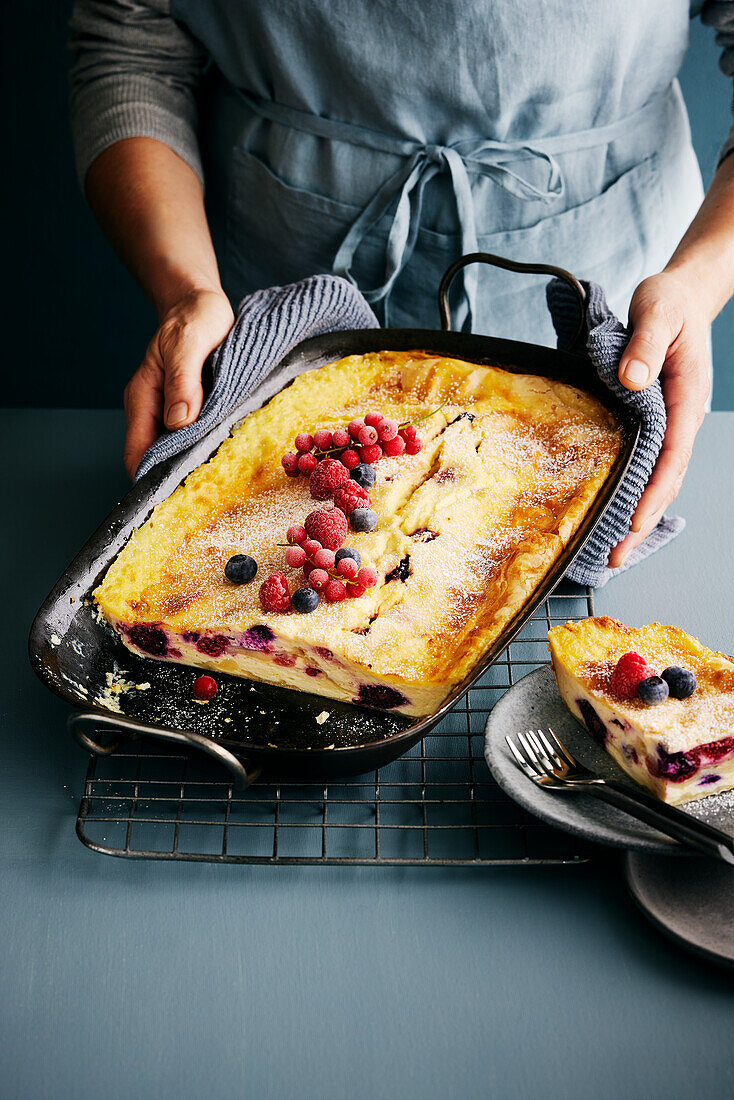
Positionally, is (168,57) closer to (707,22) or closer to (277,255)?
(277,255)

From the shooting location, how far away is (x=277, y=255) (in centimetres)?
239

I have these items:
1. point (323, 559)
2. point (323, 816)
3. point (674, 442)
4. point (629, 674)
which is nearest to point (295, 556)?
point (323, 559)

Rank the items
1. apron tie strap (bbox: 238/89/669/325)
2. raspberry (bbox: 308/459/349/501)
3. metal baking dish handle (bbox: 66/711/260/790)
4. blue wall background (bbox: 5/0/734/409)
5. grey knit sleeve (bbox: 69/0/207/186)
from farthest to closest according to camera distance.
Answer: blue wall background (bbox: 5/0/734/409) → grey knit sleeve (bbox: 69/0/207/186) → apron tie strap (bbox: 238/89/669/325) → raspberry (bbox: 308/459/349/501) → metal baking dish handle (bbox: 66/711/260/790)

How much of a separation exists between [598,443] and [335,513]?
51 cm


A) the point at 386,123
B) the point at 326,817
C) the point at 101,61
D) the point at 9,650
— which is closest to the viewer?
the point at 326,817

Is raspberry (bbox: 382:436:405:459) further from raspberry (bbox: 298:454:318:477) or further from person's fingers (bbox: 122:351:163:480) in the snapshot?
person's fingers (bbox: 122:351:163:480)

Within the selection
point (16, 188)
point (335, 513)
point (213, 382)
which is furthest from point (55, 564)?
point (16, 188)

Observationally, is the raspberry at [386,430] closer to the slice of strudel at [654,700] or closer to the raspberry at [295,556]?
the raspberry at [295,556]

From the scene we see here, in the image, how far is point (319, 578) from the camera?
1.54 meters

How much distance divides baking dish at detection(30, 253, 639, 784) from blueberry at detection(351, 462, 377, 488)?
1.00 feet

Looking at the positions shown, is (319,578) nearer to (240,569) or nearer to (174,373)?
(240,569)

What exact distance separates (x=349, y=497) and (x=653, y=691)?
63 centimetres

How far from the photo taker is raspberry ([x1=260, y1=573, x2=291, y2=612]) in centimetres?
152

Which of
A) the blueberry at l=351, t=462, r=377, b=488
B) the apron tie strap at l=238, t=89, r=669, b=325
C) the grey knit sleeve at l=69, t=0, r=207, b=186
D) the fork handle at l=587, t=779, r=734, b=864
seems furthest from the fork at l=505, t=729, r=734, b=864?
the grey knit sleeve at l=69, t=0, r=207, b=186
